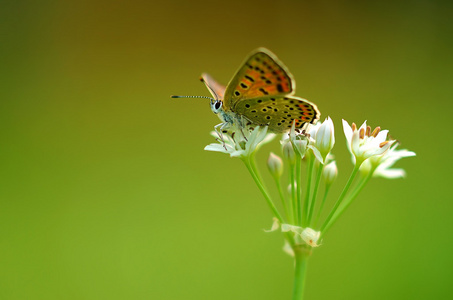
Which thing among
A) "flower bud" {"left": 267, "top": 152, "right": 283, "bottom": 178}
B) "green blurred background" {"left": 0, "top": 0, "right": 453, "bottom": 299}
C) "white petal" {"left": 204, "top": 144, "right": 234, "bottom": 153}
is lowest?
"green blurred background" {"left": 0, "top": 0, "right": 453, "bottom": 299}

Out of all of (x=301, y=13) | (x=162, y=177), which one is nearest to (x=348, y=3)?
(x=301, y=13)

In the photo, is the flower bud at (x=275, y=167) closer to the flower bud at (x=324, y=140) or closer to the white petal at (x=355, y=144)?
the flower bud at (x=324, y=140)

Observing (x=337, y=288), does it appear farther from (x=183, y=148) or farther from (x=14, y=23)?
(x=14, y=23)

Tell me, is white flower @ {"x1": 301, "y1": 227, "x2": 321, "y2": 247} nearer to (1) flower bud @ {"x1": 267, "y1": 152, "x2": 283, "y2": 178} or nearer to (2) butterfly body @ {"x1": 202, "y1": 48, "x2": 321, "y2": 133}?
(1) flower bud @ {"x1": 267, "y1": 152, "x2": 283, "y2": 178}

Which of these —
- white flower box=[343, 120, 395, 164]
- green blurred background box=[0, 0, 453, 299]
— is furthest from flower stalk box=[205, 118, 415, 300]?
green blurred background box=[0, 0, 453, 299]

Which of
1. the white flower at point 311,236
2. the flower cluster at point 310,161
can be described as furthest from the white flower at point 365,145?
the white flower at point 311,236

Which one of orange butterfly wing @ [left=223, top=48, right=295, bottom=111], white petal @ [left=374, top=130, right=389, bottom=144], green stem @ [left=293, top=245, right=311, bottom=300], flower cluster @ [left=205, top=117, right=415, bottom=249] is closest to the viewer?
green stem @ [left=293, top=245, right=311, bottom=300]
